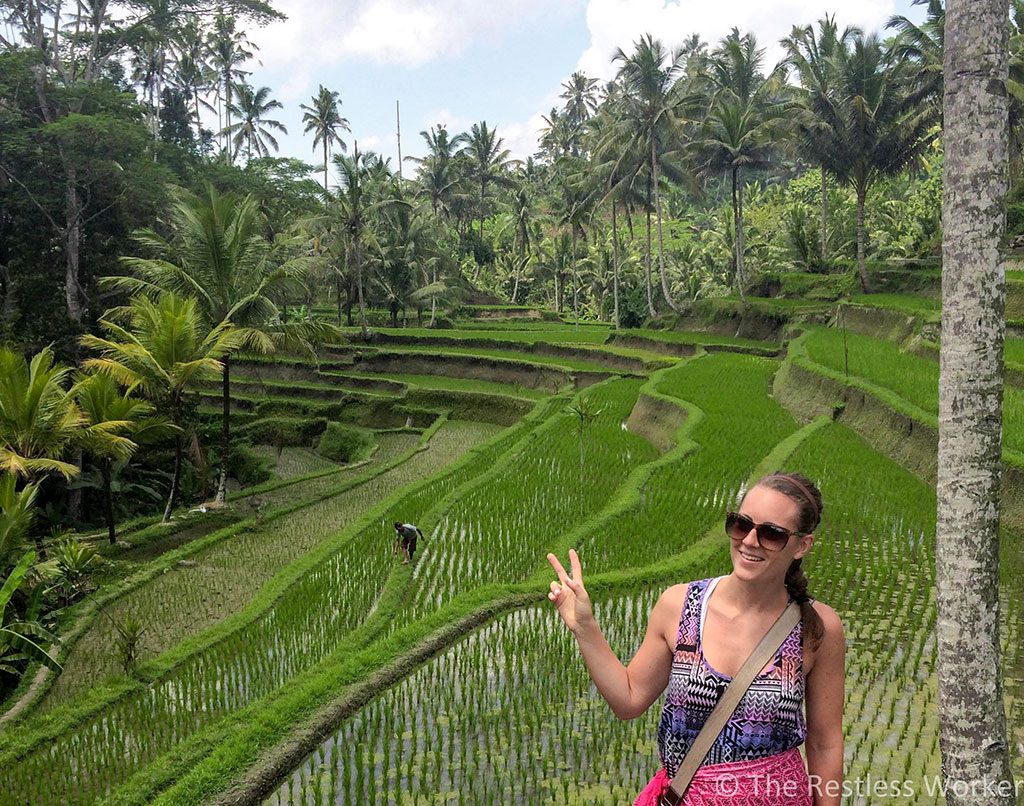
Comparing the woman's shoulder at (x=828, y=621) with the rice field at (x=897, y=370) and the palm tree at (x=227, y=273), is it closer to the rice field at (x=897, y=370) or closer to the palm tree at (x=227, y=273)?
the rice field at (x=897, y=370)

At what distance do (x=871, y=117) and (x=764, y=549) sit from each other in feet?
79.6

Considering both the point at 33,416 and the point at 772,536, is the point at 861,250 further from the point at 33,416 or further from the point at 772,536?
the point at 772,536

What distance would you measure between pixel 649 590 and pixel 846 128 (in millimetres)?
20459

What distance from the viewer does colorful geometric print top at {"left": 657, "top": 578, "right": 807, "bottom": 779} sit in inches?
79.0

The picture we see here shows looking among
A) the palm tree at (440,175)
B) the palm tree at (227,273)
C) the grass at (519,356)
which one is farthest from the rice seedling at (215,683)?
the palm tree at (440,175)

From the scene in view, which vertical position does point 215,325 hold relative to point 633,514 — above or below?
above

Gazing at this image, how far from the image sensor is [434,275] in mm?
37906

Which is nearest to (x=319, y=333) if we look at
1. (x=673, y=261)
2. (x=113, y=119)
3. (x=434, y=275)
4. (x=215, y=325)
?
(x=215, y=325)

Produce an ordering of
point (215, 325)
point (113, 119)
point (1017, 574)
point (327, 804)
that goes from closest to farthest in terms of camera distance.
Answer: point (327, 804) → point (1017, 574) → point (215, 325) → point (113, 119)

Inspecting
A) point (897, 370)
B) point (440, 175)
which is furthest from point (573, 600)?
point (440, 175)

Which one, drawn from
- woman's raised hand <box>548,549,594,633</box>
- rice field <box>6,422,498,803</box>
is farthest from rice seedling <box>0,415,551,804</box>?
woman's raised hand <box>548,549,594,633</box>

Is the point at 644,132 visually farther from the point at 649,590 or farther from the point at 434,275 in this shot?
the point at 649,590

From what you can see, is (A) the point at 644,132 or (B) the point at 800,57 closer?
(B) the point at 800,57

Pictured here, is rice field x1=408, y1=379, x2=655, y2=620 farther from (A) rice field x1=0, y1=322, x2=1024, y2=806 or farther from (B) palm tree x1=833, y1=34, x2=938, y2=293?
(B) palm tree x1=833, y1=34, x2=938, y2=293
